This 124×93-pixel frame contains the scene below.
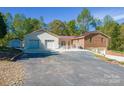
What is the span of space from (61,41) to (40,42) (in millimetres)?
1146

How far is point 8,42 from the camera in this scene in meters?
13.8

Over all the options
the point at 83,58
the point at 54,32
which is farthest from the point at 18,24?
the point at 83,58

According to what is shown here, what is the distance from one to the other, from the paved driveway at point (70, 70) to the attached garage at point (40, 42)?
528mm

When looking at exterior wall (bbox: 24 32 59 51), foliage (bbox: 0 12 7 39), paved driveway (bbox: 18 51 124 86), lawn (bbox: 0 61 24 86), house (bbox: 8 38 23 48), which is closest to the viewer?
lawn (bbox: 0 61 24 86)

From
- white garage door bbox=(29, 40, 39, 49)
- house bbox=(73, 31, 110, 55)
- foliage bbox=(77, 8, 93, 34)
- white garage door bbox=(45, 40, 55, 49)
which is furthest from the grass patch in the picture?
foliage bbox=(77, 8, 93, 34)

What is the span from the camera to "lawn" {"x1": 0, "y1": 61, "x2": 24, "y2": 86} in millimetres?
11508

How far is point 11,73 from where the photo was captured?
41.1ft

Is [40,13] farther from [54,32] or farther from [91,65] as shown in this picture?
[91,65]

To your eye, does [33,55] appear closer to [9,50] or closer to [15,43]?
[9,50]

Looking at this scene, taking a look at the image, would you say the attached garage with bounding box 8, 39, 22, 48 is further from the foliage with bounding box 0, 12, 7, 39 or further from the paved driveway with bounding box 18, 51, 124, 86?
the paved driveway with bounding box 18, 51, 124, 86

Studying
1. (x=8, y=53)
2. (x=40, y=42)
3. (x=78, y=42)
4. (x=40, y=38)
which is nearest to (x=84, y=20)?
(x=78, y=42)

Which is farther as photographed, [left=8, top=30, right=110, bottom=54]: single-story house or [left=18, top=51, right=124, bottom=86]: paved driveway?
[left=8, top=30, right=110, bottom=54]: single-story house

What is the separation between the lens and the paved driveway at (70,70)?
11.9 m
